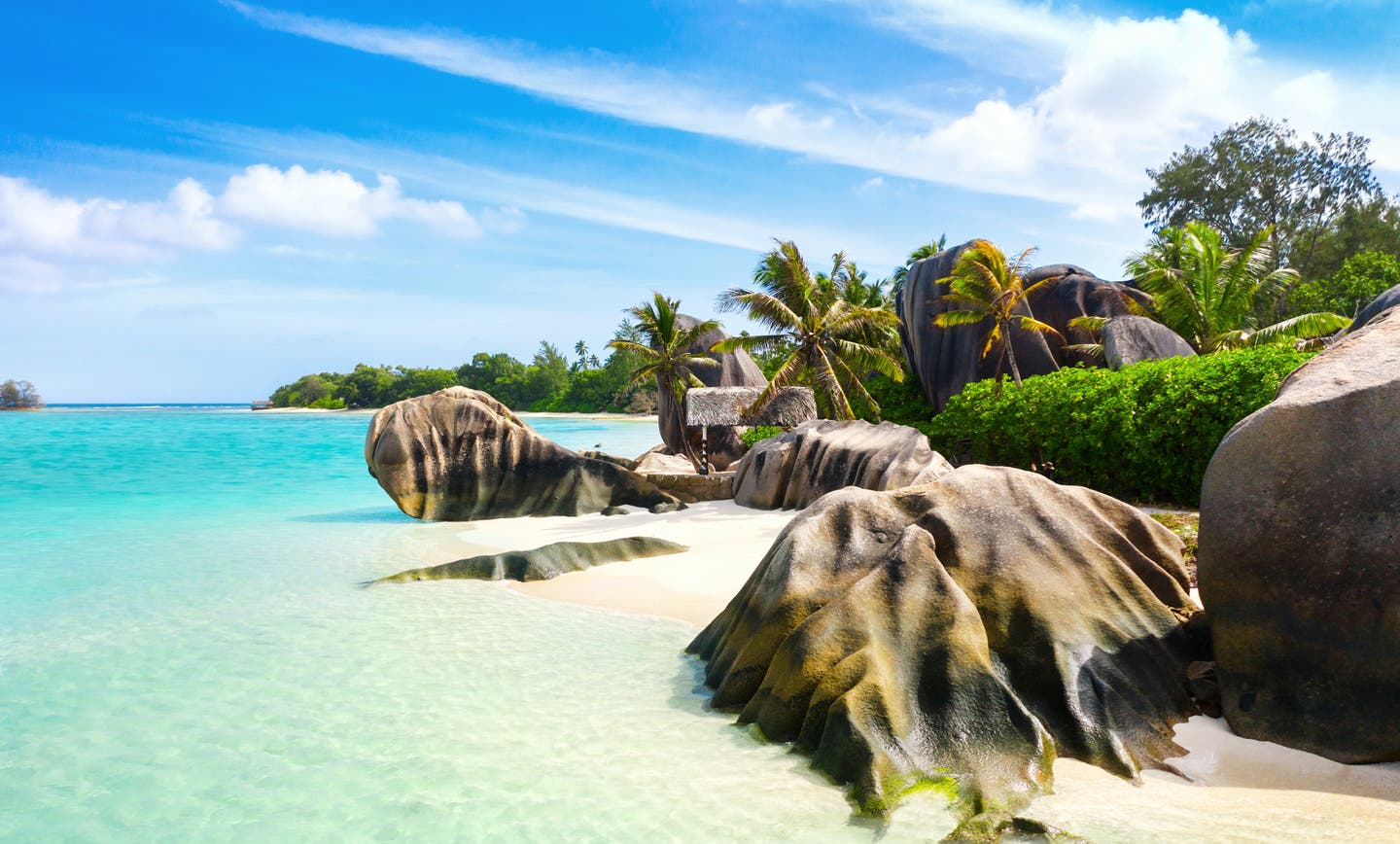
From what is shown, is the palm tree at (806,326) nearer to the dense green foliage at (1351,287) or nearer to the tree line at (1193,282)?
the tree line at (1193,282)

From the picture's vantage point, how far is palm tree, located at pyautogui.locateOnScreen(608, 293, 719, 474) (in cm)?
2702

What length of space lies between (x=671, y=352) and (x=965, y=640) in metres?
23.6

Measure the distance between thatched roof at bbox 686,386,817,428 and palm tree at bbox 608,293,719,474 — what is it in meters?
4.71

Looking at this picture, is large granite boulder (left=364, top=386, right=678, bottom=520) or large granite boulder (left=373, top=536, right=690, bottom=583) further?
large granite boulder (left=364, top=386, right=678, bottom=520)

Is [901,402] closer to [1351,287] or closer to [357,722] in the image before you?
[1351,287]

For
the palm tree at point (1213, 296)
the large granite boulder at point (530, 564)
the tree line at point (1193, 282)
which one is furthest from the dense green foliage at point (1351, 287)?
the large granite boulder at point (530, 564)

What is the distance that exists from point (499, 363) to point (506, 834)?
306 feet

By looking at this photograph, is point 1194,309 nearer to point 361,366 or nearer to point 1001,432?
point 1001,432

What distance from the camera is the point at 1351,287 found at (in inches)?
1303

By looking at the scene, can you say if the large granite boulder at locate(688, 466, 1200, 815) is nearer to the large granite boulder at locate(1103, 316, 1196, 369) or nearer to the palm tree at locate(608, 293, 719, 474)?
the large granite boulder at locate(1103, 316, 1196, 369)

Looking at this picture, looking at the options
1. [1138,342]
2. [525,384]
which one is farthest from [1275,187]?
[525,384]

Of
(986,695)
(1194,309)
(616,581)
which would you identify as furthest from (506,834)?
(1194,309)

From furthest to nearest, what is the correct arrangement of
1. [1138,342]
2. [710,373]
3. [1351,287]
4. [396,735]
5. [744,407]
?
[1351,287]
[710,373]
[744,407]
[1138,342]
[396,735]

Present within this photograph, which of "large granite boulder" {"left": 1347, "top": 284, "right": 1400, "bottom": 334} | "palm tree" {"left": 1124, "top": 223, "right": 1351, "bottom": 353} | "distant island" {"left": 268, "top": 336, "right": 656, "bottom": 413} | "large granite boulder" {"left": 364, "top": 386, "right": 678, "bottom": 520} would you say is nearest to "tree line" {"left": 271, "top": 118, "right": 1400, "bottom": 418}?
"palm tree" {"left": 1124, "top": 223, "right": 1351, "bottom": 353}
